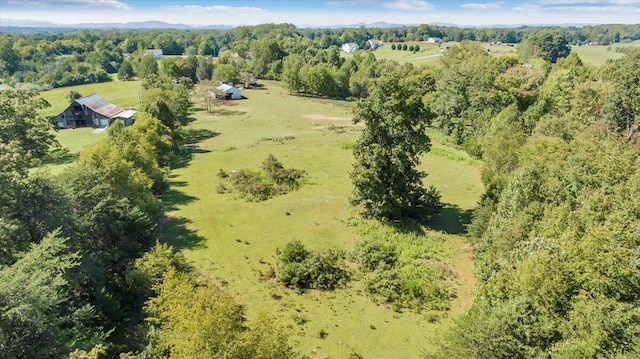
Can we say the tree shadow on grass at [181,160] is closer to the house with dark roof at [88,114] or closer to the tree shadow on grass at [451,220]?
the house with dark roof at [88,114]

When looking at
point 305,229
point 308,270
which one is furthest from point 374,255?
point 305,229

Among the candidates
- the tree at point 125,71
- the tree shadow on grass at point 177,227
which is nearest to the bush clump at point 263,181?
the tree shadow on grass at point 177,227

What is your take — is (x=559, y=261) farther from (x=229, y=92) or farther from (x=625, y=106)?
(x=229, y=92)

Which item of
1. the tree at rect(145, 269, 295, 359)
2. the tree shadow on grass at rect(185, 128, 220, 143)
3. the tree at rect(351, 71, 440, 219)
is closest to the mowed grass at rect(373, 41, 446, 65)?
the tree shadow on grass at rect(185, 128, 220, 143)

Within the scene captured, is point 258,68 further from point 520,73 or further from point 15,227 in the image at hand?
point 15,227

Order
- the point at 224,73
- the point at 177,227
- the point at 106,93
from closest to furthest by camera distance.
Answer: the point at 177,227, the point at 106,93, the point at 224,73

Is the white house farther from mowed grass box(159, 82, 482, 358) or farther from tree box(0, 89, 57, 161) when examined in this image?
tree box(0, 89, 57, 161)

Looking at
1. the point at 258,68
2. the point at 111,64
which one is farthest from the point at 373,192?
the point at 111,64
